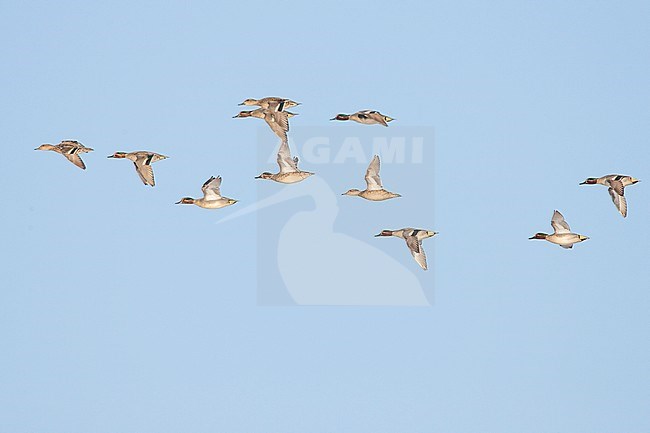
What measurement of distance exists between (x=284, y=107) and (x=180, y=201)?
5969 mm

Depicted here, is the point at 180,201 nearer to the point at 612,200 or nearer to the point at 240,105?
the point at 240,105

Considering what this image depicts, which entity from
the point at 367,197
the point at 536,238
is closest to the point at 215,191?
the point at 367,197

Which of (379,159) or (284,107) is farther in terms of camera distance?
(379,159)

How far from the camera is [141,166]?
51312mm

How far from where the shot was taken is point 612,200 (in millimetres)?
52281

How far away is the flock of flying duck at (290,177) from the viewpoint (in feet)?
168

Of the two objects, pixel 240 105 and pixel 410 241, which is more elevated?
pixel 240 105

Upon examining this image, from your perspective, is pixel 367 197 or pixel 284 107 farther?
pixel 367 197

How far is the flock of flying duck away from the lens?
51219mm

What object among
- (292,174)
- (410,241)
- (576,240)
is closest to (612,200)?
(576,240)

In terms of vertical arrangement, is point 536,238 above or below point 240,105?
below

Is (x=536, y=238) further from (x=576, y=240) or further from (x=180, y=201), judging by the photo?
(x=180, y=201)

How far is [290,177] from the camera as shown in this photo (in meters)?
53.8

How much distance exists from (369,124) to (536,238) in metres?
7.66
